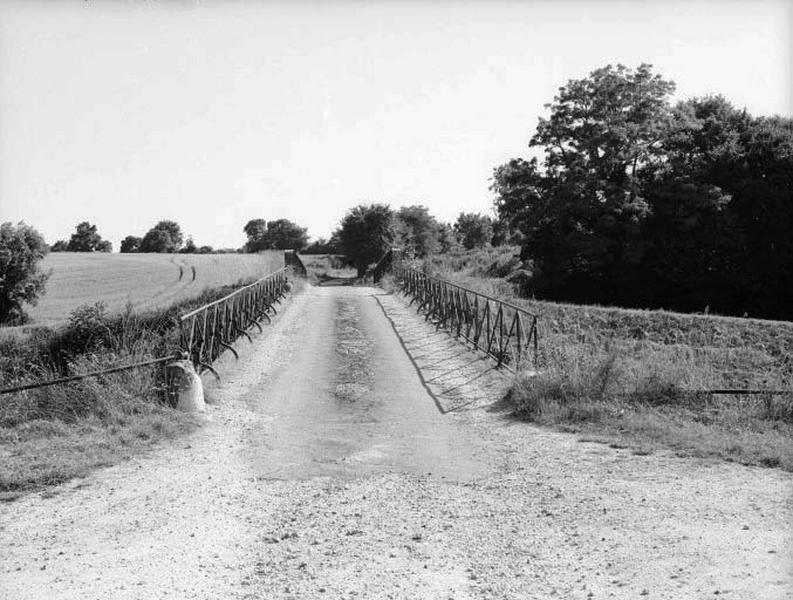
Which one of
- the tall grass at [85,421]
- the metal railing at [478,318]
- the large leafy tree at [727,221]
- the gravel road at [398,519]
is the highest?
the large leafy tree at [727,221]

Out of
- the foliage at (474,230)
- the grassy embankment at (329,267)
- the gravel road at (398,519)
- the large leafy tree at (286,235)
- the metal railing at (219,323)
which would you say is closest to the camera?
the gravel road at (398,519)

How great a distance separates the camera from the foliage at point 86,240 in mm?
100956

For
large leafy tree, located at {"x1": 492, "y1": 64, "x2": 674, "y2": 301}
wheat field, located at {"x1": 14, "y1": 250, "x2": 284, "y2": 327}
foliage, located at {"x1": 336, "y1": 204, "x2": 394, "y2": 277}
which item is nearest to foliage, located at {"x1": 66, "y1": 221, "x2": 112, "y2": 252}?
wheat field, located at {"x1": 14, "y1": 250, "x2": 284, "y2": 327}

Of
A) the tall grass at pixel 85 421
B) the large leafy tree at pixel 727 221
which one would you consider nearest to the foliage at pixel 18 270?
the tall grass at pixel 85 421

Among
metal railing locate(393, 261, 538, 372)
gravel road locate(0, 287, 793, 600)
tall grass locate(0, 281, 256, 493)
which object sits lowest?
gravel road locate(0, 287, 793, 600)

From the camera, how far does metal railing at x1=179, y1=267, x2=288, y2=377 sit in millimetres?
10555

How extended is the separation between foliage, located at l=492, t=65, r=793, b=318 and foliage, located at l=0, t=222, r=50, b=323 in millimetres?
24913

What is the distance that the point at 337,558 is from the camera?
15.9 feet

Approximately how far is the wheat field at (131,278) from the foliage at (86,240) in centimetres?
4327

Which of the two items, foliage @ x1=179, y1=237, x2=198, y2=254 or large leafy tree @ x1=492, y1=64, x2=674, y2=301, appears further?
foliage @ x1=179, y1=237, x2=198, y2=254

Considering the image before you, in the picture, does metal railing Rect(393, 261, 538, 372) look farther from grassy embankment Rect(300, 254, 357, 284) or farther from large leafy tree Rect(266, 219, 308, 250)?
large leafy tree Rect(266, 219, 308, 250)

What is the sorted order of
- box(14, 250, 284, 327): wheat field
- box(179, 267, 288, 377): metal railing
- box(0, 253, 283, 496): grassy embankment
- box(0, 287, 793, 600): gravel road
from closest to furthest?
box(0, 287, 793, 600): gravel road, box(0, 253, 283, 496): grassy embankment, box(179, 267, 288, 377): metal railing, box(14, 250, 284, 327): wheat field

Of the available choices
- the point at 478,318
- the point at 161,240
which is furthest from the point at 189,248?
the point at 478,318

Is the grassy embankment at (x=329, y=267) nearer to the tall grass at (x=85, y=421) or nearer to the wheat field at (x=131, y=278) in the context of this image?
the wheat field at (x=131, y=278)
